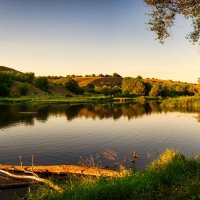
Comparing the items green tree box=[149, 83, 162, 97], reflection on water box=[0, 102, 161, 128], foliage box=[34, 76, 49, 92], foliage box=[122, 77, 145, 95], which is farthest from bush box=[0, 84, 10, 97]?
green tree box=[149, 83, 162, 97]

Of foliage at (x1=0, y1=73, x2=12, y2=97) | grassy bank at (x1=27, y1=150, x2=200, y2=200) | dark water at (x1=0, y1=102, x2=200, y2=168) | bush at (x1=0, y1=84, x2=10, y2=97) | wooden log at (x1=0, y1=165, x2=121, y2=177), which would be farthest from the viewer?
foliage at (x1=0, y1=73, x2=12, y2=97)

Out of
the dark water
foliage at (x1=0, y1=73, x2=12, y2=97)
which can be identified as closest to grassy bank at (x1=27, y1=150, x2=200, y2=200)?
the dark water

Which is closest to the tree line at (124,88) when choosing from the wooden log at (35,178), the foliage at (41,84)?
the foliage at (41,84)

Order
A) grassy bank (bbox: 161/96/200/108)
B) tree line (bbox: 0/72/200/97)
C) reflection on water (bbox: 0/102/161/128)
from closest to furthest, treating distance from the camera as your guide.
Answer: reflection on water (bbox: 0/102/161/128) → grassy bank (bbox: 161/96/200/108) → tree line (bbox: 0/72/200/97)

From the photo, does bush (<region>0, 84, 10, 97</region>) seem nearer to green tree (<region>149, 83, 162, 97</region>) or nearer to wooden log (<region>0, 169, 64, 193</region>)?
green tree (<region>149, 83, 162, 97</region>)

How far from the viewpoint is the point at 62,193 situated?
15.2 m

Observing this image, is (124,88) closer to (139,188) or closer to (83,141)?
(83,141)

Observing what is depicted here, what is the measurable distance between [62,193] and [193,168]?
7681 mm

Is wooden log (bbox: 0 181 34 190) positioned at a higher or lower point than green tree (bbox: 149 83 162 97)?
lower

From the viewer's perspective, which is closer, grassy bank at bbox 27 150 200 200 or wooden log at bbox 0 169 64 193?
grassy bank at bbox 27 150 200 200

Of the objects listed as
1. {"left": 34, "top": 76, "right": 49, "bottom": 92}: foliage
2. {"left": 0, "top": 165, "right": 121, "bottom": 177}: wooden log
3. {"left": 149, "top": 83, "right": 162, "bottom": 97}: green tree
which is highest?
{"left": 34, "top": 76, "right": 49, "bottom": 92}: foliage

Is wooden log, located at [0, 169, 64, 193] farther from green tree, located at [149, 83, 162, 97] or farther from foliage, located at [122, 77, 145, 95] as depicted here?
foliage, located at [122, 77, 145, 95]

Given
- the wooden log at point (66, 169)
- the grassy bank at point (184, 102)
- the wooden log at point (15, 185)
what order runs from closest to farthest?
the wooden log at point (15, 185) → the wooden log at point (66, 169) → the grassy bank at point (184, 102)

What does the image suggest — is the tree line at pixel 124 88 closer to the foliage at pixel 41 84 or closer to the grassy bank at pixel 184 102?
the foliage at pixel 41 84
